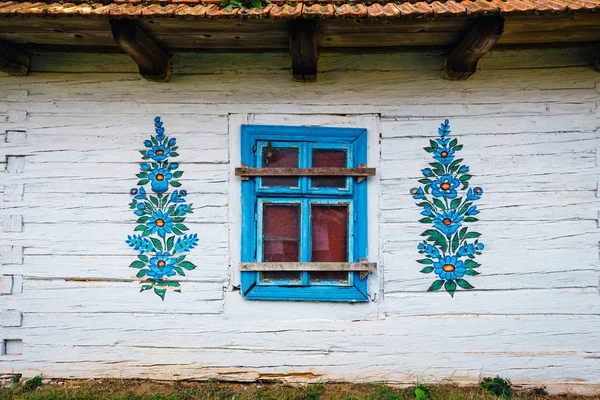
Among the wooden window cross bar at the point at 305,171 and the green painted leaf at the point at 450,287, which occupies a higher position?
the wooden window cross bar at the point at 305,171

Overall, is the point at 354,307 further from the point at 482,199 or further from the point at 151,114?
the point at 151,114

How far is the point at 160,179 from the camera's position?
3248 millimetres

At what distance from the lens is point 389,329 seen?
3.21 metres

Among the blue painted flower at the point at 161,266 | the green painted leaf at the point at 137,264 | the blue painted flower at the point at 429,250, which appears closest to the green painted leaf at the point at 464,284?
the blue painted flower at the point at 429,250

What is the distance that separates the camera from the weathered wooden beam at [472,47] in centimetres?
268

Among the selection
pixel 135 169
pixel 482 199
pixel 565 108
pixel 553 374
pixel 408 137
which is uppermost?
pixel 565 108

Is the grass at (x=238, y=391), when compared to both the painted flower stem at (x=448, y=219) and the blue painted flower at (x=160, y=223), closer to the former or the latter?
the painted flower stem at (x=448, y=219)

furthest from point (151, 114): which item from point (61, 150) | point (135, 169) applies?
point (61, 150)

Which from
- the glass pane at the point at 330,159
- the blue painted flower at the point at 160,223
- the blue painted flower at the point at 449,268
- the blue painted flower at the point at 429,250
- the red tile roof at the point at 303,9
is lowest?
the blue painted flower at the point at 449,268

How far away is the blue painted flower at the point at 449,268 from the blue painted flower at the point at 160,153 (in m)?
2.20

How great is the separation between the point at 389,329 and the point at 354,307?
0.31 m

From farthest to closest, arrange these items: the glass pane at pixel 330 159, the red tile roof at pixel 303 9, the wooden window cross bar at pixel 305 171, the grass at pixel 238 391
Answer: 1. the glass pane at pixel 330 159
2. the wooden window cross bar at pixel 305 171
3. the grass at pixel 238 391
4. the red tile roof at pixel 303 9

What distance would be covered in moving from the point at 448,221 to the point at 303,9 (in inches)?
72.2

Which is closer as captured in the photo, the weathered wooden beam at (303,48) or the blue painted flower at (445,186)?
the weathered wooden beam at (303,48)
